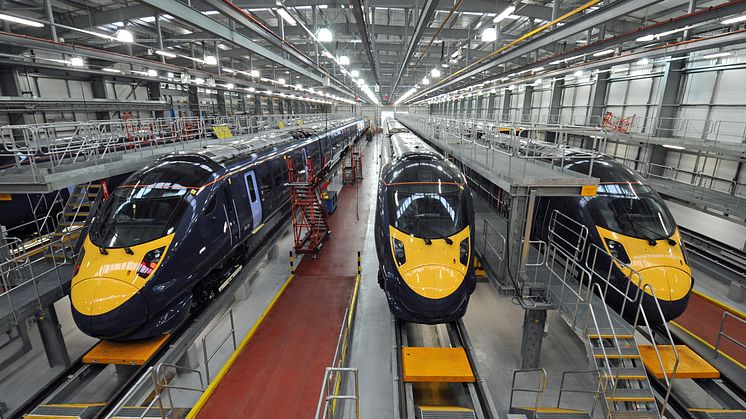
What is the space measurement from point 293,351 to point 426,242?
131 inches

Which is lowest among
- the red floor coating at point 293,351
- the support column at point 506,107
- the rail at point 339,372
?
the red floor coating at point 293,351

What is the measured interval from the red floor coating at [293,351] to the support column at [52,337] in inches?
127

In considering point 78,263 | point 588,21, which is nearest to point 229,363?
point 78,263

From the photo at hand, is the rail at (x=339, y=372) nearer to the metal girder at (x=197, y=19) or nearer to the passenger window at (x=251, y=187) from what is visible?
the passenger window at (x=251, y=187)

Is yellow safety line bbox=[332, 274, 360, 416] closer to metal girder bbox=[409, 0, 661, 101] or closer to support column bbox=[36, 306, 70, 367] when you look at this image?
support column bbox=[36, 306, 70, 367]

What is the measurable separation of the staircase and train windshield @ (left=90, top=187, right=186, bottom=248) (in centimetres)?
162

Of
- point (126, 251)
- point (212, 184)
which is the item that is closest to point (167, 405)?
point (126, 251)

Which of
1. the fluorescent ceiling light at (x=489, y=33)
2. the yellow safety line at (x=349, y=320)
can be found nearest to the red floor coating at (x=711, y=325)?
the yellow safety line at (x=349, y=320)

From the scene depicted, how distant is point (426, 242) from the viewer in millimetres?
6066

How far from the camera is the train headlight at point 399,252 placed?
593cm

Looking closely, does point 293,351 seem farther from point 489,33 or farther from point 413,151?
point 489,33

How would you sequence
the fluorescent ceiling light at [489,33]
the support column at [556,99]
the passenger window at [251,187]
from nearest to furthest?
the passenger window at [251,187], the fluorescent ceiling light at [489,33], the support column at [556,99]

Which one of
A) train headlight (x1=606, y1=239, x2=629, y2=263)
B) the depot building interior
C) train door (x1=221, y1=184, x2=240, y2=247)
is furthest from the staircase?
train headlight (x1=606, y1=239, x2=629, y2=263)

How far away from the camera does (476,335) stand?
750cm
